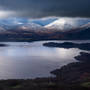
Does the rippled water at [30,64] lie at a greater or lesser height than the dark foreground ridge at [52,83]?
lesser

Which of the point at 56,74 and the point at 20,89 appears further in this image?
the point at 56,74

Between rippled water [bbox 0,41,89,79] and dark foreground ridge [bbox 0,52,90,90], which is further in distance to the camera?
rippled water [bbox 0,41,89,79]

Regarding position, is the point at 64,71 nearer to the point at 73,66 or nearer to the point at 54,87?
the point at 73,66

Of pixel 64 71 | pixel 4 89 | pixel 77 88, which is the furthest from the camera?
pixel 64 71

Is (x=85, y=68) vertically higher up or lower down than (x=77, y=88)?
lower down

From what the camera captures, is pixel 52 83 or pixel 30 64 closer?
pixel 52 83

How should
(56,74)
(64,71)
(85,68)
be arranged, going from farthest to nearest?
(85,68), (64,71), (56,74)

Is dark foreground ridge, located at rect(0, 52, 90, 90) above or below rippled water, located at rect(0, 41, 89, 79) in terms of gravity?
above

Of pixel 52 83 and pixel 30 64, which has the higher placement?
pixel 52 83

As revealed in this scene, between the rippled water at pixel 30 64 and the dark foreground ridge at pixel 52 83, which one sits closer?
the dark foreground ridge at pixel 52 83

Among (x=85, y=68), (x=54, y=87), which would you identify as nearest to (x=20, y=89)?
(x=54, y=87)
